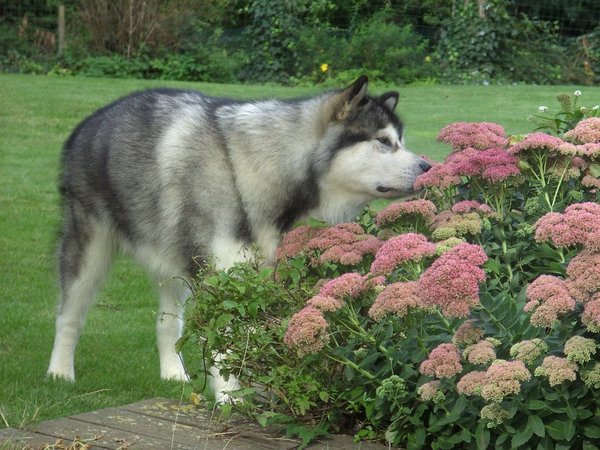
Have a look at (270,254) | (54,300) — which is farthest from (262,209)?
(54,300)

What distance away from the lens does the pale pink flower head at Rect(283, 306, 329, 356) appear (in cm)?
357

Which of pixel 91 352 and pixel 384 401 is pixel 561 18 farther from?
pixel 384 401

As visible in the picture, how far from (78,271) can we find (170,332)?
0.62 meters

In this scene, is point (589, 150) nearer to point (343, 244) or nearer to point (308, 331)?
point (343, 244)

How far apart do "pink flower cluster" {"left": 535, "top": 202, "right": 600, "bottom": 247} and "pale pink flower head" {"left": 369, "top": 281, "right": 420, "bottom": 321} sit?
17.2 inches

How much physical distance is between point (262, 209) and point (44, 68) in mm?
14959

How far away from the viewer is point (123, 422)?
3.96m

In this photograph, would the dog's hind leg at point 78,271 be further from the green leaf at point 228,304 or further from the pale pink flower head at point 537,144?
the pale pink flower head at point 537,144

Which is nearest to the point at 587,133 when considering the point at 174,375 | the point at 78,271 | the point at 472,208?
the point at 472,208

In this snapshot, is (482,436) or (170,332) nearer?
(482,436)

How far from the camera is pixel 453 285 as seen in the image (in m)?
3.20

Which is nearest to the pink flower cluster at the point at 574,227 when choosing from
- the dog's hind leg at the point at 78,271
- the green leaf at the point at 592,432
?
the green leaf at the point at 592,432

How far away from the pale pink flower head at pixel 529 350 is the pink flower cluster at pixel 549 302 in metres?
0.09

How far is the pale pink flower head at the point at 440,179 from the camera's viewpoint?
422cm
